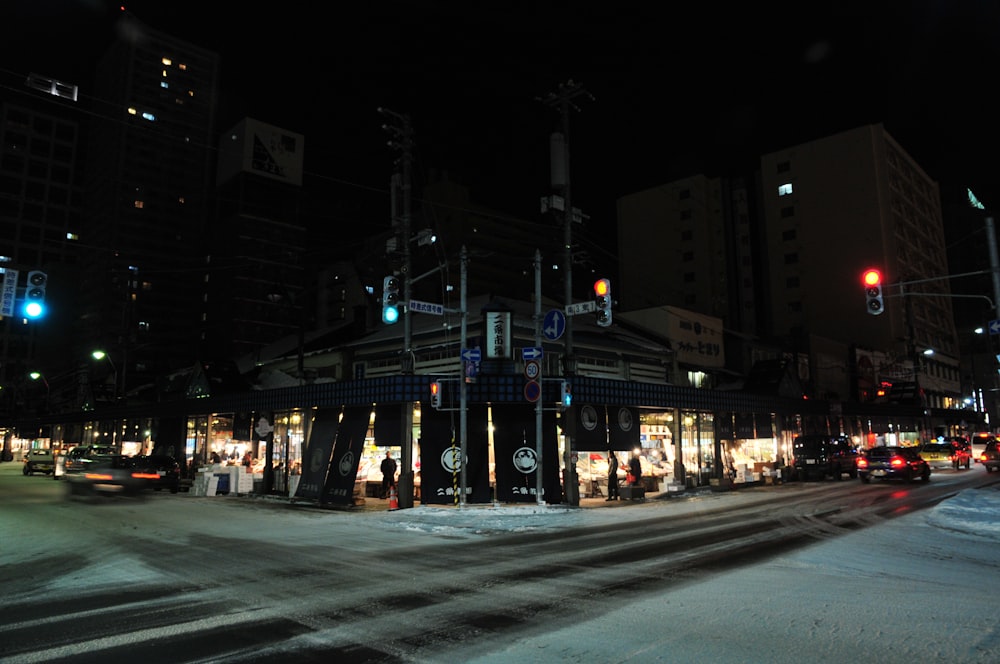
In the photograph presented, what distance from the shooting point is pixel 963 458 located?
42156mm

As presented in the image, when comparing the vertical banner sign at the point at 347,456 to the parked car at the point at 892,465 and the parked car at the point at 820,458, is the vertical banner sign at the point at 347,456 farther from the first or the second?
the parked car at the point at 820,458

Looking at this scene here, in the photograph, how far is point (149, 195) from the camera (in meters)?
135

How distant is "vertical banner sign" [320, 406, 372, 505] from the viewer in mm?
23125

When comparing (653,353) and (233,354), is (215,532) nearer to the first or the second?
(653,353)

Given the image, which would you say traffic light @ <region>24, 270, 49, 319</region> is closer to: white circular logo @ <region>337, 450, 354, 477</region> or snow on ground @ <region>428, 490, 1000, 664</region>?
white circular logo @ <region>337, 450, 354, 477</region>

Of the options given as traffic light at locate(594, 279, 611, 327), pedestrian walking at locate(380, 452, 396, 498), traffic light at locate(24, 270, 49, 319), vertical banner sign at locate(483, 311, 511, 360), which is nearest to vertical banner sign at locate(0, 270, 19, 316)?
traffic light at locate(24, 270, 49, 319)

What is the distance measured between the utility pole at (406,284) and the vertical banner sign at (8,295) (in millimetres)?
10761

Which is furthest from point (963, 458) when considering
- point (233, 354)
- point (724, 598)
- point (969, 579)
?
point (233, 354)

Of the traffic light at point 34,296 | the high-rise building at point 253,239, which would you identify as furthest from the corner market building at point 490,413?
the high-rise building at point 253,239

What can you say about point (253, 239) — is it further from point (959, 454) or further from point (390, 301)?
point (959, 454)

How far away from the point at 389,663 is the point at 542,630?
179 centimetres

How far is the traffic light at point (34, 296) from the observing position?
17.2 metres

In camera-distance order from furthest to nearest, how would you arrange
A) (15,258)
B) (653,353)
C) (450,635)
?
(15,258)
(653,353)
(450,635)

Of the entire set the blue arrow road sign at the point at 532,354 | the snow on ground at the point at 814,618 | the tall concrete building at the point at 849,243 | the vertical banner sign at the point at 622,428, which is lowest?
the snow on ground at the point at 814,618
